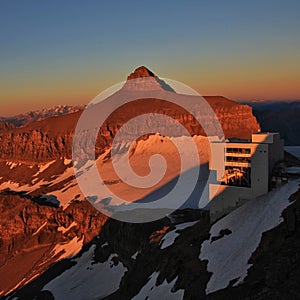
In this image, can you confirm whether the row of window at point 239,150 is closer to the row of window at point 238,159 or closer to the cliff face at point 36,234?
the row of window at point 238,159

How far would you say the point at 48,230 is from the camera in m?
133

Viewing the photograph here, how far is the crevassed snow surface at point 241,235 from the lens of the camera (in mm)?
30062

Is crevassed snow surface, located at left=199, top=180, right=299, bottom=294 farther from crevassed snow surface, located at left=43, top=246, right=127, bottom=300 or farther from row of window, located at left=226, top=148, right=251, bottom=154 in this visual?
crevassed snow surface, located at left=43, top=246, right=127, bottom=300

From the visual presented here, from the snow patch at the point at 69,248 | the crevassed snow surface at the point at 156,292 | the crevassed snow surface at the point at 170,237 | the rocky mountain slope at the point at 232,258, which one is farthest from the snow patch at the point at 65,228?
the crevassed snow surface at the point at 156,292

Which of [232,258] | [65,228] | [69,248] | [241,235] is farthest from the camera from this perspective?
[65,228]

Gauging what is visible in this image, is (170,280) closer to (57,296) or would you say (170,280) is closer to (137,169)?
(57,296)

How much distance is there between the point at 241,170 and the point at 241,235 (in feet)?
42.3

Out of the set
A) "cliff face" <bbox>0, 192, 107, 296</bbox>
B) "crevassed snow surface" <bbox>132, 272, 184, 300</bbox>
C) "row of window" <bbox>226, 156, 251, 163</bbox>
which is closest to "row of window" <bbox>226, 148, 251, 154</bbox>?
"row of window" <bbox>226, 156, 251, 163</bbox>

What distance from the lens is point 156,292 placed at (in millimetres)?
37094

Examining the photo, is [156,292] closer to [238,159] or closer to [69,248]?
[238,159]

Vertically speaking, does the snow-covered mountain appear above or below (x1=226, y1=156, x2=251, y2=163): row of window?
below

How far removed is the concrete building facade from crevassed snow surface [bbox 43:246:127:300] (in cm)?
3008

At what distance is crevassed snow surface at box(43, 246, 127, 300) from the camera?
233 ft

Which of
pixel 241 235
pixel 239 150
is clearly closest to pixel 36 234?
pixel 239 150
